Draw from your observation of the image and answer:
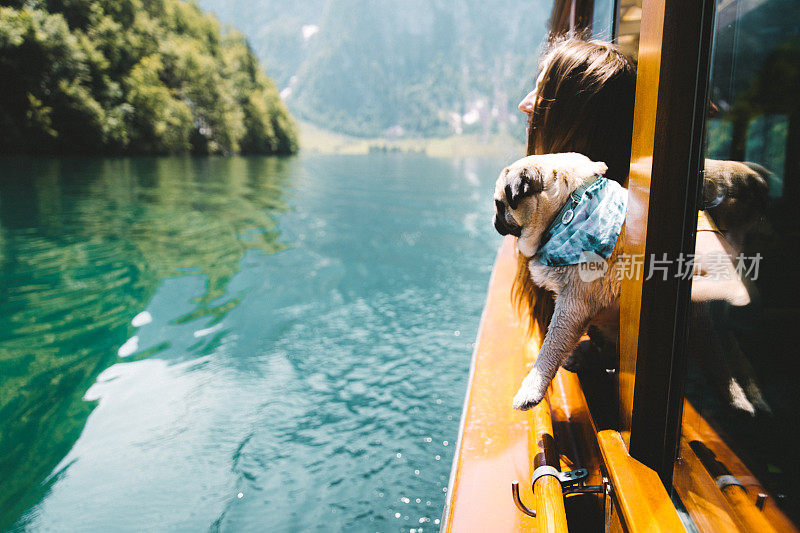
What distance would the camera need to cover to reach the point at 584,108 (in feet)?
5.78

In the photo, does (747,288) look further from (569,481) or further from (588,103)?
(588,103)

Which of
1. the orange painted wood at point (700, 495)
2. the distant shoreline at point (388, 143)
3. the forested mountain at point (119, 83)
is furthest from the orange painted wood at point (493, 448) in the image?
the distant shoreline at point (388, 143)

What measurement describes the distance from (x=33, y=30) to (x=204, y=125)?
14536mm

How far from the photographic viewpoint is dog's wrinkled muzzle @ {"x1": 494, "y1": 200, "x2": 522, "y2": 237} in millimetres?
1568

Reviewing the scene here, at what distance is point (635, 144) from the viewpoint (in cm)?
119

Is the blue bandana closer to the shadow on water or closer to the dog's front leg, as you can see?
the dog's front leg

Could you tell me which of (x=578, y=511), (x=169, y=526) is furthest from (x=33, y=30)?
(x=578, y=511)

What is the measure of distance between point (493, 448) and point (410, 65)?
202 meters

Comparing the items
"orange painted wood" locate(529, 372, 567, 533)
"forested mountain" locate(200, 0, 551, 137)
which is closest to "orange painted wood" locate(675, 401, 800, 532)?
"orange painted wood" locate(529, 372, 567, 533)

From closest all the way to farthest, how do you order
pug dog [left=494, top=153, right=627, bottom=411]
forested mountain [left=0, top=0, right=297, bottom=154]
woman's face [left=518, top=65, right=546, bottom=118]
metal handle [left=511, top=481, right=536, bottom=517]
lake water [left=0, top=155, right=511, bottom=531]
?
metal handle [left=511, top=481, right=536, bottom=517] < pug dog [left=494, top=153, right=627, bottom=411] < woman's face [left=518, top=65, right=546, bottom=118] < lake water [left=0, top=155, right=511, bottom=531] < forested mountain [left=0, top=0, right=297, bottom=154]

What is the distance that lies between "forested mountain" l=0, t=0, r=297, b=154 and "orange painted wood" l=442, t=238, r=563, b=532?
26.4 meters

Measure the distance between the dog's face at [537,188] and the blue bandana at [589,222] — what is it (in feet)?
0.11

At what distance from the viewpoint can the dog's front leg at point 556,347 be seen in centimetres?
153

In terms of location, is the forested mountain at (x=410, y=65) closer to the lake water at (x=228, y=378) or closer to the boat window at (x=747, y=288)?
the lake water at (x=228, y=378)
